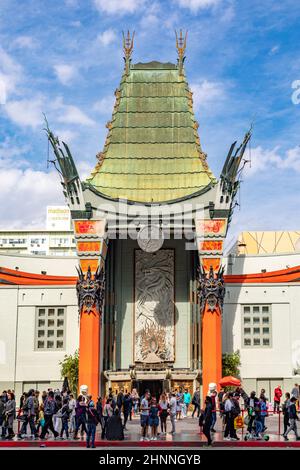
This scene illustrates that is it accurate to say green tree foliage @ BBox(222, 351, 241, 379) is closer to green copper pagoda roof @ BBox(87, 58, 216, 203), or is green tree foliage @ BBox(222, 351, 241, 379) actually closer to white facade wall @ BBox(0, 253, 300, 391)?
white facade wall @ BBox(0, 253, 300, 391)

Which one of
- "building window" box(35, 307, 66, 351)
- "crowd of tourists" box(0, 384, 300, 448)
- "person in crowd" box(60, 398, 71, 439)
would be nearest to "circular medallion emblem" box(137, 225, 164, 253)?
"building window" box(35, 307, 66, 351)

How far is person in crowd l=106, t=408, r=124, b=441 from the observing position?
81.4 feet

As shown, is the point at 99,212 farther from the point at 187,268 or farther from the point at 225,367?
the point at 225,367

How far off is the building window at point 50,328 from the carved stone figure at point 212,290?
9.18 metres

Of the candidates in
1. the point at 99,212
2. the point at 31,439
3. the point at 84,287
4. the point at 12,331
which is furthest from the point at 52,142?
the point at 31,439

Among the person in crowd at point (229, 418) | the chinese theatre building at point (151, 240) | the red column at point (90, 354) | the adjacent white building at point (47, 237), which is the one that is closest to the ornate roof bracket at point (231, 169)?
the chinese theatre building at point (151, 240)

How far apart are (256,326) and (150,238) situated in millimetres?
8642

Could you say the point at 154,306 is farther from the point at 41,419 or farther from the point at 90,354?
the point at 41,419

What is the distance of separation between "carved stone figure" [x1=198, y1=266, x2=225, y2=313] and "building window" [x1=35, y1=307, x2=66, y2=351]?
918cm

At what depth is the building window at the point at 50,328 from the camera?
46312 millimetres

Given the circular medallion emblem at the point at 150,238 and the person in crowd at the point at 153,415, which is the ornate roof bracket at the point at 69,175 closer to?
the circular medallion emblem at the point at 150,238

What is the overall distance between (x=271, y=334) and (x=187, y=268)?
666cm

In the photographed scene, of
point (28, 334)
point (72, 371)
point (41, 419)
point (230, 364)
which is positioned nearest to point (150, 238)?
point (230, 364)

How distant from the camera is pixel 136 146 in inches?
1882
